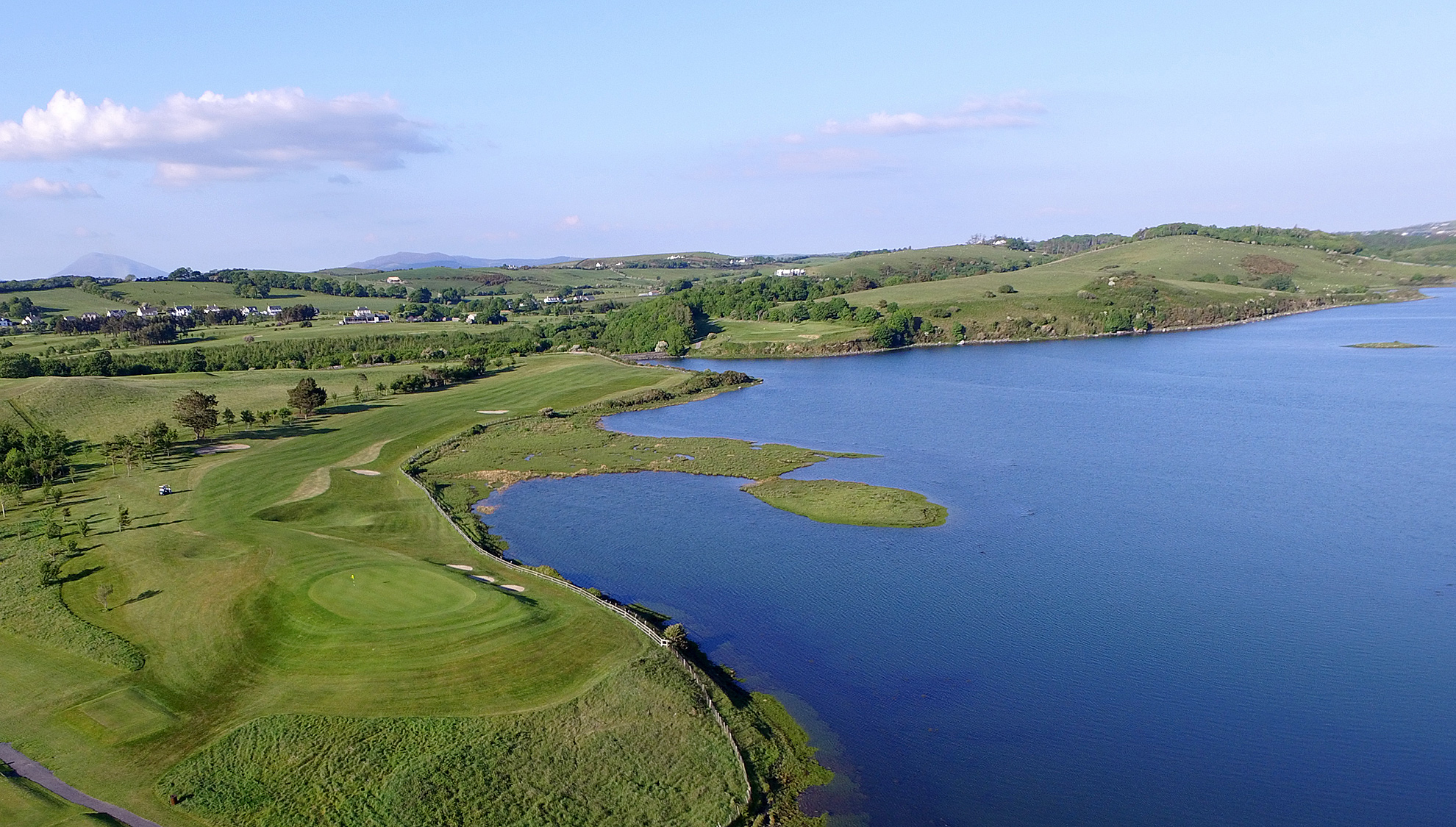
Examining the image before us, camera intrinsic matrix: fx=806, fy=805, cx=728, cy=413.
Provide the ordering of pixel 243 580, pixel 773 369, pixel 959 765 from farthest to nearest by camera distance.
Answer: pixel 773 369 → pixel 243 580 → pixel 959 765

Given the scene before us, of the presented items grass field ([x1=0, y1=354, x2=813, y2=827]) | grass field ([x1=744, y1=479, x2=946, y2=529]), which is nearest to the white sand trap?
A: grass field ([x1=0, y1=354, x2=813, y2=827])

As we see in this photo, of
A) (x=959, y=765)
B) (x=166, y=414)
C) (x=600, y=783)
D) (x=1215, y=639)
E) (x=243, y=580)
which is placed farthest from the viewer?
(x=166, y=414)

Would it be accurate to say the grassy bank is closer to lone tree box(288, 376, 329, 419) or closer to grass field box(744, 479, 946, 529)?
grass field box(744, 479, 946, 529)

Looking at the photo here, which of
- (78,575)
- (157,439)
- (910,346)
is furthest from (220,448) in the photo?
(910,346)

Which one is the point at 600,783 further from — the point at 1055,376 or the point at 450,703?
the point at 1055,376

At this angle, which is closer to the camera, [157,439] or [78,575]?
[78,575]

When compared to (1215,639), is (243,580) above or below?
above

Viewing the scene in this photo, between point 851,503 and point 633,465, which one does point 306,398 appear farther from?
point 851,503

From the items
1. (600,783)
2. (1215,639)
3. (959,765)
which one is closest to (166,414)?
(600,783)
